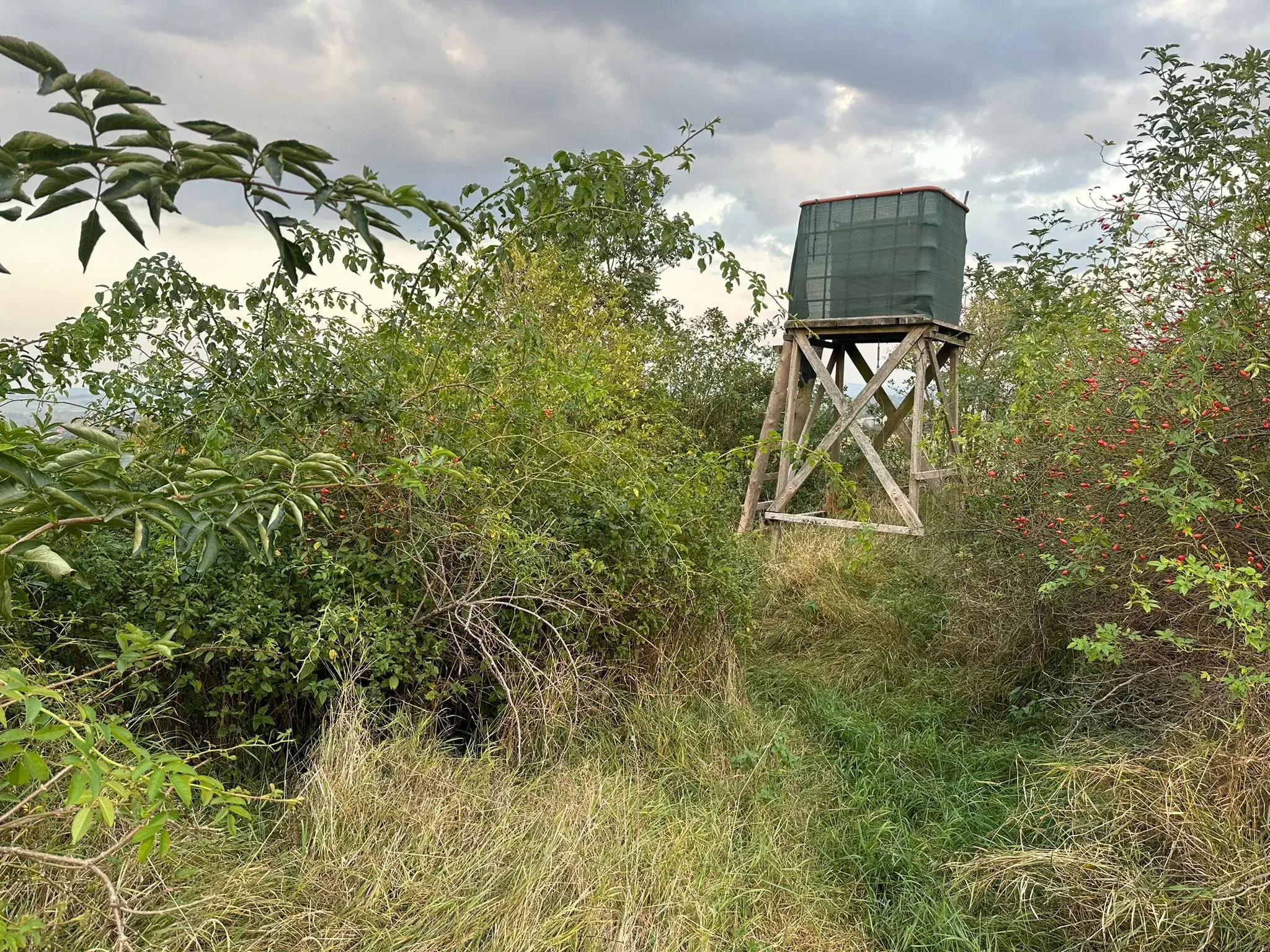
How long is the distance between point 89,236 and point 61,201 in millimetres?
43

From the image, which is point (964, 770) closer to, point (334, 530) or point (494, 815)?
point (494, 815)

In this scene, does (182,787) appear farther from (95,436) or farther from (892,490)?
(892,490)

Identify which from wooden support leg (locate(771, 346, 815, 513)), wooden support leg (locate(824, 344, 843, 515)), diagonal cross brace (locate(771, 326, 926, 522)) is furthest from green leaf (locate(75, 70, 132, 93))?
wooden support leg (locate(824, 344, 843, 515))

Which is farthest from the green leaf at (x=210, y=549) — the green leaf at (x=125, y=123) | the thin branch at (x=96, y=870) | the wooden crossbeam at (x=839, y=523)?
the wooden crossbeam at (x=839, y=523)

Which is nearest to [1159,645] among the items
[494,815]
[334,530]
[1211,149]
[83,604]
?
[1211,149]

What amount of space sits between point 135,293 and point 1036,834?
13.2 ft

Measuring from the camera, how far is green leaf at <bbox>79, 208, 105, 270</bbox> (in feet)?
2.87

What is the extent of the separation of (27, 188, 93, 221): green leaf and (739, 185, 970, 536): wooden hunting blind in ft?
19.0

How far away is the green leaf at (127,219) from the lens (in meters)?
0.88

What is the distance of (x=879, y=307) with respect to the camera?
6.95 meters

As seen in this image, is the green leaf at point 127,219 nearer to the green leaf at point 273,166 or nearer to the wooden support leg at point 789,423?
the green leaf at point 273,166

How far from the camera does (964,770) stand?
3570 mm

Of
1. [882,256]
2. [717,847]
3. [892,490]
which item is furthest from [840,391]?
[717,847]

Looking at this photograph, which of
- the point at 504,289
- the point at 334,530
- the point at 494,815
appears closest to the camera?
the point at 494,815
